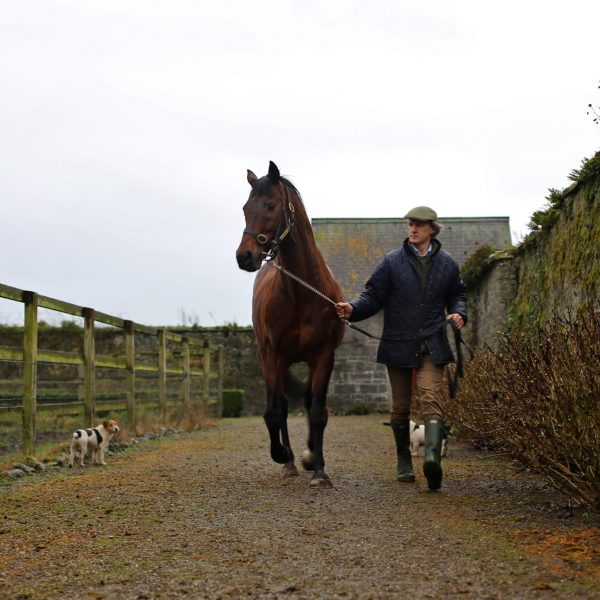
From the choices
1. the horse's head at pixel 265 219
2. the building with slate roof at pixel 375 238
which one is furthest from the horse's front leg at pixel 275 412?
the building with slate roof at pixel 375 238

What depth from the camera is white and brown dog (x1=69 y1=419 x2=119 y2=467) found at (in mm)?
8422

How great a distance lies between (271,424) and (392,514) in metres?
1.94

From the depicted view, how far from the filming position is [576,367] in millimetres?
4434

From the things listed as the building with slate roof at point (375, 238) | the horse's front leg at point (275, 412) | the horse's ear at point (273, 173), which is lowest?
the horse's front leg at point (275, 412)

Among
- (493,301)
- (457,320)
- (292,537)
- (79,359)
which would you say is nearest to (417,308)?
(457,320)

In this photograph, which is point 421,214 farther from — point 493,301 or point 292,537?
point 493,301

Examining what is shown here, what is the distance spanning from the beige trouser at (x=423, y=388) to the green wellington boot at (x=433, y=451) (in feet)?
0.31

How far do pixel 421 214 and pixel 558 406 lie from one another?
2.23 meters

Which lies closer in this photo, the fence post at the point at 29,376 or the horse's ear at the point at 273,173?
the horse's ear at the point at 273,173

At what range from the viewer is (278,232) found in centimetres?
650

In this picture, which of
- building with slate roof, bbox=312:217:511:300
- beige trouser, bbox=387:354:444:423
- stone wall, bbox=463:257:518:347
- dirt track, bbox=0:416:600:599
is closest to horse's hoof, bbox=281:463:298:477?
dirt track, bbox=0:416:600:599

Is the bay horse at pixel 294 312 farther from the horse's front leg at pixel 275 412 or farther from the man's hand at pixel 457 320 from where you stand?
the man's hand at pixel 457 320

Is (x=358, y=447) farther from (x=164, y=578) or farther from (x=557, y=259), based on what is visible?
(x=164, y=578)

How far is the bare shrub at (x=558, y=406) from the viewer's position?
4.37 m
